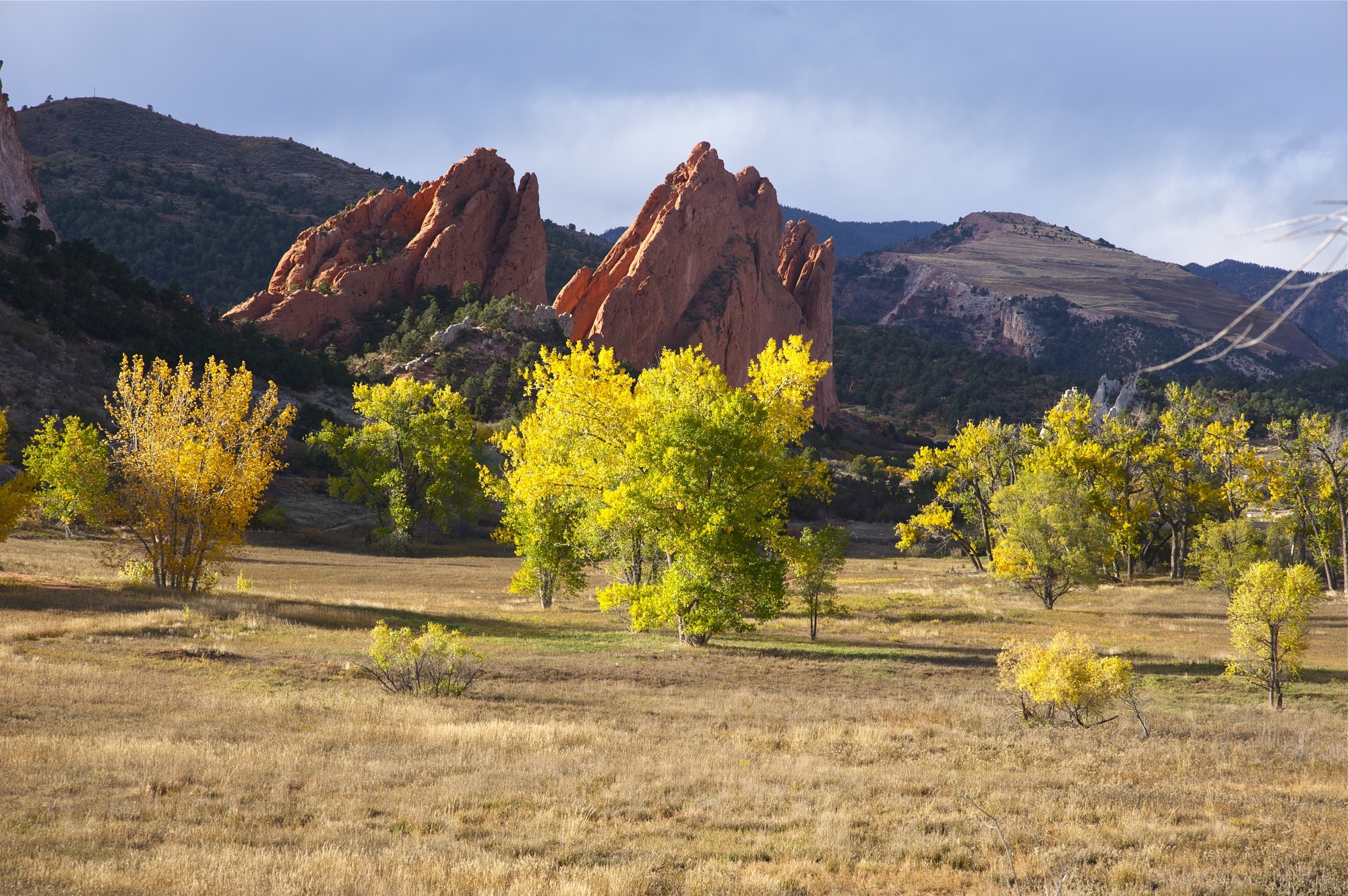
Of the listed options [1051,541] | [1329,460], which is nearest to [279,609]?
[1051,541]

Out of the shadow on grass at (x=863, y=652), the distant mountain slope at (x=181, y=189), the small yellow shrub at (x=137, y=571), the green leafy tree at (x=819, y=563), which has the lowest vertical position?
the shadow on grass at (x=863, y=652)

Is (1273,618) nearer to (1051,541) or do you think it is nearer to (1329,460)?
(1051,541)

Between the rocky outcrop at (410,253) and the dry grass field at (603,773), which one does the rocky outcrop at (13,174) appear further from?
the dry grass field at (603,773)

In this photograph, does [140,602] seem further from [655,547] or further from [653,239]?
[653,239]

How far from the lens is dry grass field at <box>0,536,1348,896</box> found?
7.63m

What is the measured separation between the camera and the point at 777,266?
138 meters

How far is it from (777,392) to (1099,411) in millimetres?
96325

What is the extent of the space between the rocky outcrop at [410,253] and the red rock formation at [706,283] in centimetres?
830

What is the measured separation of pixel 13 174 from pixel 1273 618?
10040cm

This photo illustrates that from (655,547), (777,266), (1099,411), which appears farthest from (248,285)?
(1099,411)

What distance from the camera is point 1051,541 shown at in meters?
39.3

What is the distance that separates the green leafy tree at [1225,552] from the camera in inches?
1519

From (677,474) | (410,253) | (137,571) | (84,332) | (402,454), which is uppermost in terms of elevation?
(410,253)

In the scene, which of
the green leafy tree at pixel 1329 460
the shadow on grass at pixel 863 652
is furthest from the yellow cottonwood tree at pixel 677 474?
the green leafy tree at pixel 1329 460
